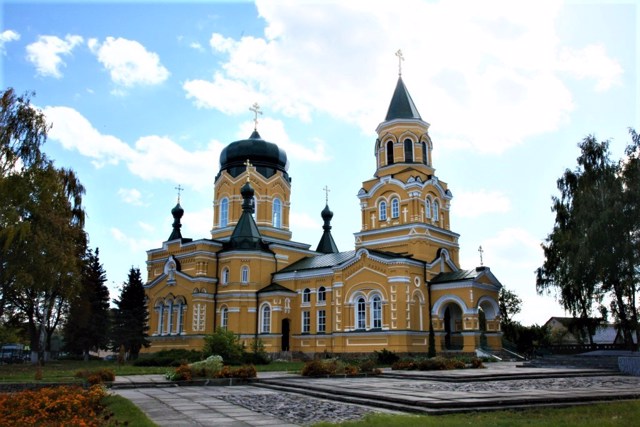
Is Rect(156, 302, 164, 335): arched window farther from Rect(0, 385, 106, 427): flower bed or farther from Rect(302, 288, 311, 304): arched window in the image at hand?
Rect(0, 385, 106, 427): flower bed

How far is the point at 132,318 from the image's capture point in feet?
117

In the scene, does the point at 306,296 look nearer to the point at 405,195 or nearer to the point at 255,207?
the point at 405,195

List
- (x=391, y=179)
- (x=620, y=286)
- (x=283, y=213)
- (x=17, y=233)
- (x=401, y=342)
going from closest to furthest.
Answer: (x=17, y=233), (x=620, y=286), (x=401, y=342), (x=391, y=179), (x=283, y=213)

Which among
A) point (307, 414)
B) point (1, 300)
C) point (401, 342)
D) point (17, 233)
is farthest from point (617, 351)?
point (1, 300)

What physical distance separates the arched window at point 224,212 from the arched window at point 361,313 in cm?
1433

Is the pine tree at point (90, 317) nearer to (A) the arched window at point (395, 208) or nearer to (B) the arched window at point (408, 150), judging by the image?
(A) the arched window at point (395, 208)

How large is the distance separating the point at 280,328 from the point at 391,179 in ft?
37.9

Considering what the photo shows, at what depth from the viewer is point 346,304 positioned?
32.5m

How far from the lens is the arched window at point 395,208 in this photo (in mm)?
34375

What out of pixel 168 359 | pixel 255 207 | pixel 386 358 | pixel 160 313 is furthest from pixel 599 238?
pixel 160 313

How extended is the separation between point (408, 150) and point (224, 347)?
17.7 meters

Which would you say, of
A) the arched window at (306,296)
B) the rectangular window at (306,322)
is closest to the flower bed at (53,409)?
the rectangular window at (306,322)

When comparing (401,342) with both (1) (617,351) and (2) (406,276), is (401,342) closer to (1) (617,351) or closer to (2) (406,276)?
(2) (406,276)

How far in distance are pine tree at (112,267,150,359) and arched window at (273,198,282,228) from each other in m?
10.5
